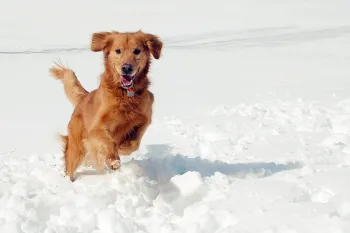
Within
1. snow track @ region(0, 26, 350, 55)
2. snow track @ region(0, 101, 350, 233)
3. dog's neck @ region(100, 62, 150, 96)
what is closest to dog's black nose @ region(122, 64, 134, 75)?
dog's neck @ region(100, 62, 150, 96)

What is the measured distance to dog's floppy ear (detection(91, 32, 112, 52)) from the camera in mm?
4688

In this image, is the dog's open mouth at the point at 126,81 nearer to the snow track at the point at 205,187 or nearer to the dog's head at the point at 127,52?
the dog's head at the point at 127,52

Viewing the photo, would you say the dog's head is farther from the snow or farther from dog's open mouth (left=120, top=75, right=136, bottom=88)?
the snow

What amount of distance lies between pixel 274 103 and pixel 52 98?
347 cm

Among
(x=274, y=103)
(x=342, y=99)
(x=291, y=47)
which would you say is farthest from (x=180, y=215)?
(x=291, y=47)

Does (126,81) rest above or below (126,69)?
below

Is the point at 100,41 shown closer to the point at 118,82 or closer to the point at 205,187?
the point at 118,82

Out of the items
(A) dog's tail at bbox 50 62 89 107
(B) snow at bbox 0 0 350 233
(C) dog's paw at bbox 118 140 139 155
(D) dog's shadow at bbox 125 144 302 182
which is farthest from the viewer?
(A) dog's tail at bbox 50 62 89 107

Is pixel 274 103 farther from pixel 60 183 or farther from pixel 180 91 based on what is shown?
pixel 60 183

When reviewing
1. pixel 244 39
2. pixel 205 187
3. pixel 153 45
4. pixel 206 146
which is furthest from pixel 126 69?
pixel 244 39

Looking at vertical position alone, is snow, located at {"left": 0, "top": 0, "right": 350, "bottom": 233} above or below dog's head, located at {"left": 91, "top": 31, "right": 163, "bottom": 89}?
below

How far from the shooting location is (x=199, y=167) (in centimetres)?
463

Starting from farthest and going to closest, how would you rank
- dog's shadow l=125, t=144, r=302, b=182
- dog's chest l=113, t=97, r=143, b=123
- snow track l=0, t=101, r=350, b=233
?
1. dog's chest l=113, t=97, r=143, b=123
2. dog's shadow l=125, t=144, r=302, b=182
3. snow track l=0, t=101, r=350, b=233

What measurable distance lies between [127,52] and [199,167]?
1204 mm
